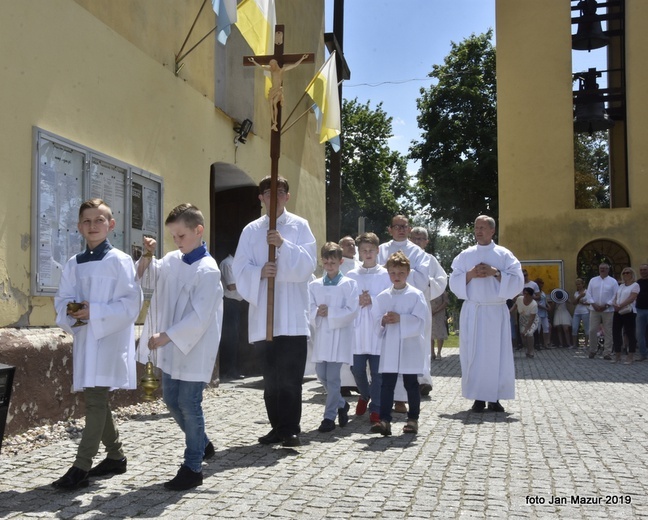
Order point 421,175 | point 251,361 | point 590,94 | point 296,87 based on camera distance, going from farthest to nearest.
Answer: point 421,175 < point 590,94 < point 296,87 < point 251,361

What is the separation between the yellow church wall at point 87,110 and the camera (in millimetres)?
6715

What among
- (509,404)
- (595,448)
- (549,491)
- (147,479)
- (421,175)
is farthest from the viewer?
(421,175)

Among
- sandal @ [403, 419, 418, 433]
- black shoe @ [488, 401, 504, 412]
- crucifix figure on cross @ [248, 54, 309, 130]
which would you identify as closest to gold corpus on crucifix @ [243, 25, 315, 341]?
crucifix figure on cross @ [248, 54, 309, 130]

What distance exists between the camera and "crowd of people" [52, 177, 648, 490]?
5047mm

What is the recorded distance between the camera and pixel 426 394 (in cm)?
1005

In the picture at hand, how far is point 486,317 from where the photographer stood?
917 cm

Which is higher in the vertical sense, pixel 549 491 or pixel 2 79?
pixel 2 79

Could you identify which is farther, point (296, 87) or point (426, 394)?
point (296, 87)

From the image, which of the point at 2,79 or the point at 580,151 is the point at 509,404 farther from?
the point at 580,151

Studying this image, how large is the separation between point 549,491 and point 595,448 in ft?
5.41

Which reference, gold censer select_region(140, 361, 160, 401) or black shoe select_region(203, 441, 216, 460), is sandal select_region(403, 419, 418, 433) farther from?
gold censer select_region(140, 361, 160, 401)

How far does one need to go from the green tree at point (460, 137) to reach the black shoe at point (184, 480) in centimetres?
3010

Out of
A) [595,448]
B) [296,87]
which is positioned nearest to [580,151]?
[296,87]

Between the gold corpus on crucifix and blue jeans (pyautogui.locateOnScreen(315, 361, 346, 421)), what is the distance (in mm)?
1292
